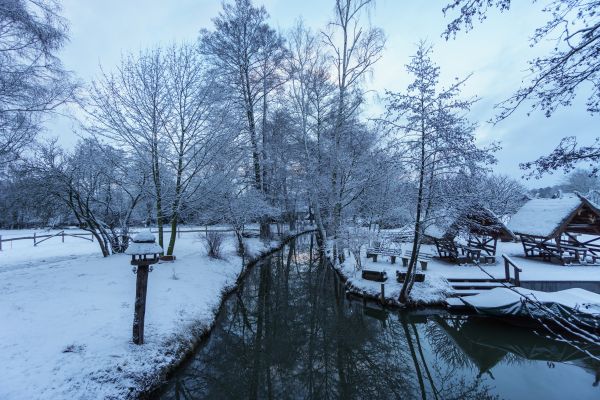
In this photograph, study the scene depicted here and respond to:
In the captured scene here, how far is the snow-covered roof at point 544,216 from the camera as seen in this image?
530 inches

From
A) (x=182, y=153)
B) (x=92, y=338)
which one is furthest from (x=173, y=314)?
(x=182, y=153)

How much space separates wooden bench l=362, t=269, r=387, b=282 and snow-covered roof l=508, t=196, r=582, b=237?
8350 millimetres

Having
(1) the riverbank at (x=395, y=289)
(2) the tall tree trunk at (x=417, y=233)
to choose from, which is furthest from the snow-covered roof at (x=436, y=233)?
(2) the tall tree trunk at (x=417, y=233)

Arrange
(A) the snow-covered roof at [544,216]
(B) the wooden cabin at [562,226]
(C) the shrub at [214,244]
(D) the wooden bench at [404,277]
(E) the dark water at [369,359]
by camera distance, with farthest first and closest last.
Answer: (C) the shrub at [214,244] < (A) the snow-covered roof at [544,216] < (B) the wooden cabin at [562,226] < (D) the wooden bench at [404,277] < (E) the dark water at [369,359]

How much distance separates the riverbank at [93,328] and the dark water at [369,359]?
0.69m

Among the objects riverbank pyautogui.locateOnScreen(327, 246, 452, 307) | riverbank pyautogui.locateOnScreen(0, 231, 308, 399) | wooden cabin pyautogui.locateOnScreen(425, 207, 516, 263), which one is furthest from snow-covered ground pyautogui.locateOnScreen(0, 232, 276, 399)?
wooden cabin pyautogui.locateOnScreen(425, 207, 516, 263)

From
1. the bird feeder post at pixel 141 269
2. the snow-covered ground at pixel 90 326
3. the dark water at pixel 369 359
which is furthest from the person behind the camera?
the dark water at pixel 369 359

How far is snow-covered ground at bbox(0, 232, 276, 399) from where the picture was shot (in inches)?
185

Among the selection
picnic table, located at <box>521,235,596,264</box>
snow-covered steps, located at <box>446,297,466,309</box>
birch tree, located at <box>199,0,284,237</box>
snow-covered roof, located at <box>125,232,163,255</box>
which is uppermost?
birch tree, located at <box>199,0,284,237</box>

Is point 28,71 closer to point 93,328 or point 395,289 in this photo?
point 93,328

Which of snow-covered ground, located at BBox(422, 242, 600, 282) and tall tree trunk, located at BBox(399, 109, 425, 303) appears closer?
tall tree trunk, located at BBox(399, 109, 425, 303)

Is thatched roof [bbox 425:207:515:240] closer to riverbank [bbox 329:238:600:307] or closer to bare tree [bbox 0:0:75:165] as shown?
riverbank [bbox 329:238:600:307]

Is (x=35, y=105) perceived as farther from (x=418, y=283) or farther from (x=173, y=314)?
(x=418, y=283)

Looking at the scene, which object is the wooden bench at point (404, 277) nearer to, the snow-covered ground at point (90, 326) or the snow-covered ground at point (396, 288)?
Answer: the snow-covered ground at point (396, 288)
